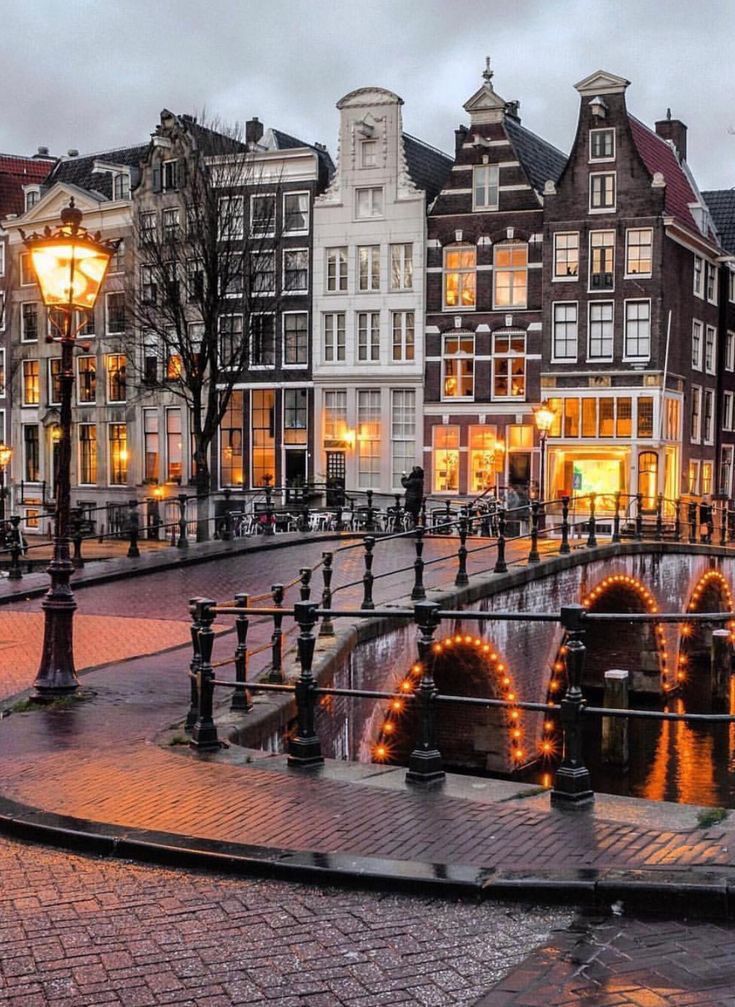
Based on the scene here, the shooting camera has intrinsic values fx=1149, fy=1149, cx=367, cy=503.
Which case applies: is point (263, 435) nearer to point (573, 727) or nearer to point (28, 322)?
point (28, 322)

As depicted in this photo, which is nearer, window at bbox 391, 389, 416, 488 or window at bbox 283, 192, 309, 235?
window at bbox 391, 389, 416, 488

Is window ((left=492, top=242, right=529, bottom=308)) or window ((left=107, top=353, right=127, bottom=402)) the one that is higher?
window ((left=492, top=242, right=529, bottom=308))

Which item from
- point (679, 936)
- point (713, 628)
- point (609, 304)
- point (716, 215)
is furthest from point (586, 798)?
point (716, 215)

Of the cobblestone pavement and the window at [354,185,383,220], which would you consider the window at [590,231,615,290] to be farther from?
the cobblestone pavement

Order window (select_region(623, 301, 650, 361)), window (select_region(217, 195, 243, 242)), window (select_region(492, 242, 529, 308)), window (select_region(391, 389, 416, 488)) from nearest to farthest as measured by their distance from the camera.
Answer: window (select_region(217, 195, 243, 242)), window (select_region(623, 301, 650, 361)), window (select_region(492, 242, 529, 308)), window (select_region(391, 389, 416, 488))

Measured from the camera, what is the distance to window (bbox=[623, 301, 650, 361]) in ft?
114

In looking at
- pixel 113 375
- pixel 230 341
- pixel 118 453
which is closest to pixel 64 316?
pixel 230 341

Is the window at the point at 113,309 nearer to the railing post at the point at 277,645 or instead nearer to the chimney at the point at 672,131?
the chimney at the point at 672,131

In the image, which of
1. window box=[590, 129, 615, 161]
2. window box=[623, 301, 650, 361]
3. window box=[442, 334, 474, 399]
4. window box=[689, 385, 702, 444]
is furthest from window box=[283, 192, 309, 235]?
window box=[689, 385, 702, 444]

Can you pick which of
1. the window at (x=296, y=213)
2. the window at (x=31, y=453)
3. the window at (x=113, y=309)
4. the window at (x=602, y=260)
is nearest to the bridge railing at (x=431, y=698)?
the window at (x=602, y=260)

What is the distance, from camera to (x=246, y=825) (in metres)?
6.00

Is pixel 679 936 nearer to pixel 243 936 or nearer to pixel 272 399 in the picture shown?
pixel 243 936

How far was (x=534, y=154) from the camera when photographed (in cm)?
3881

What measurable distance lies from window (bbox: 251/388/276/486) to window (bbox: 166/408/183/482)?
3403mm
